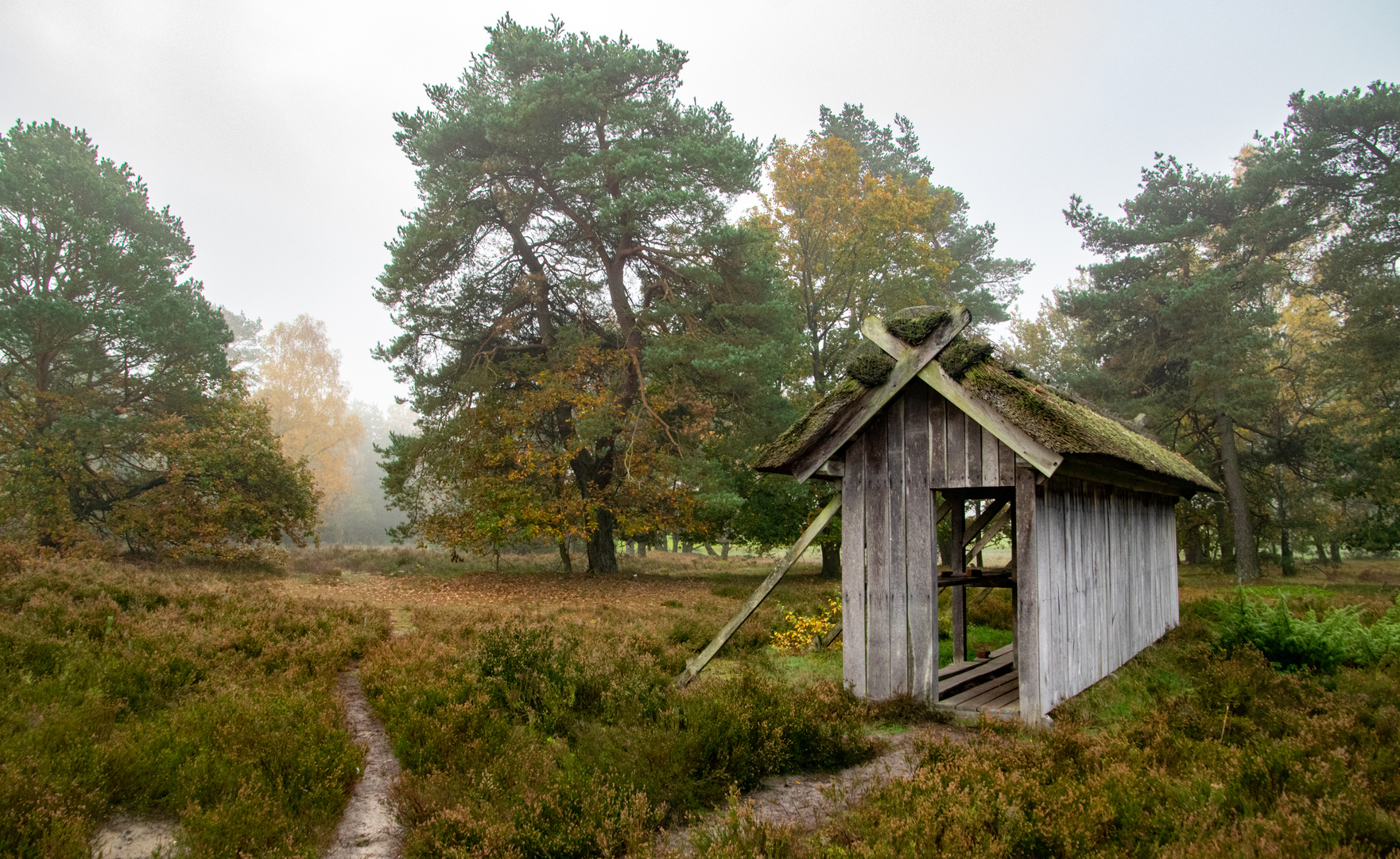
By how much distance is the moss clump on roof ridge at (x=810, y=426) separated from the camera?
702cm

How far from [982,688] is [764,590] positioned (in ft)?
9.55

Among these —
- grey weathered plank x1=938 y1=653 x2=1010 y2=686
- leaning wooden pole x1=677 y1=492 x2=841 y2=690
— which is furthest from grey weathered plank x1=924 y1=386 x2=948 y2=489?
grey weathered plank x1=938 y1=653 x2=1010 y2=686

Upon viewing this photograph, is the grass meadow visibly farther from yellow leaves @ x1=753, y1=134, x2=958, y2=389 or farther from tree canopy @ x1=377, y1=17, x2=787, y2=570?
yellow leaves @ x1=753, y1=134, x2=958, y2=389

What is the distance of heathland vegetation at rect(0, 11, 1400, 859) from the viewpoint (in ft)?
14.4

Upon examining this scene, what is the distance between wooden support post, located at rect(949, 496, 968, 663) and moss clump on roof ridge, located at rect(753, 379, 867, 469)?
2725 millimetres

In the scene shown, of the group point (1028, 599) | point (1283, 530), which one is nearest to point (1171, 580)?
point (1028, 599)

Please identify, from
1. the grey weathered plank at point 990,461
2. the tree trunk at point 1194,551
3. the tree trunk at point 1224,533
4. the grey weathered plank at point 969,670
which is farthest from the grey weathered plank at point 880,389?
the tree trunk at point 1194,551

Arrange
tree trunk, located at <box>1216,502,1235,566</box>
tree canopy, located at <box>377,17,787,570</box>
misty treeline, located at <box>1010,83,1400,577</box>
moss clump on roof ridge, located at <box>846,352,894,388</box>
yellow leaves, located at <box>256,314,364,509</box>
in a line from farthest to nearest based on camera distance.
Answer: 1. yellow leaves, located at <box>256,314,364,509</box>
2. tree trunk, located at <box>1216,502,1235,566</box>
3. misty treeline, located at <box>1010,83,1400,577</box>
4. tree canopy, located at <box>377,17,787,570</box>
5. moss clump on roof ridge, located at <box>846,352,894,388</box>

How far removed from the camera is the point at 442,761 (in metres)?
5.29

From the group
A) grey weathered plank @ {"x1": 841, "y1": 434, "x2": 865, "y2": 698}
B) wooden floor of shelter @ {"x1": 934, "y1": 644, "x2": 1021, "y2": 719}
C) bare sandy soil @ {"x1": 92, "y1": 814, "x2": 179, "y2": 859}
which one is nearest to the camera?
bare sandy soil @ {"x1": 92, "y1": 814, "x2": 179, "y2": 859}

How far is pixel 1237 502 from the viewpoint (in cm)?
2222

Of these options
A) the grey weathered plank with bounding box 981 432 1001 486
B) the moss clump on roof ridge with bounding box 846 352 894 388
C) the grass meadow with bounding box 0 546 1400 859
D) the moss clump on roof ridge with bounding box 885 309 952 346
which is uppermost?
the moss clump on roof ridge with bounding box 885 309 952 346

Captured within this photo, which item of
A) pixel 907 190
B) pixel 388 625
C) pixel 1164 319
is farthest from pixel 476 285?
pixel 1164 319

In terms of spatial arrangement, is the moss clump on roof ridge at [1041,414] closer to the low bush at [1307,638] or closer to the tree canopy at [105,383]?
the low bush at [1307,638]
